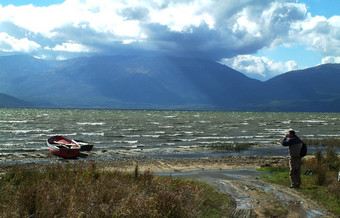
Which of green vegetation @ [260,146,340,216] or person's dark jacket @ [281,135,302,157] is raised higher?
person's dark jacket @ [281,135,302,157]

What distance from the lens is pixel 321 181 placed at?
14.2 meters

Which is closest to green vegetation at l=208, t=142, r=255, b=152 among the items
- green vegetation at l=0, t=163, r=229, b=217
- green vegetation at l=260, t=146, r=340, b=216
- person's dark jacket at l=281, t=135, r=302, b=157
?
green vegetation at l=260, t=146, r=340, b=216

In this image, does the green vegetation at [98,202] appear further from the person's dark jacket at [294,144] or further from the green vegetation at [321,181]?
the person's dark jacket at [294,144]

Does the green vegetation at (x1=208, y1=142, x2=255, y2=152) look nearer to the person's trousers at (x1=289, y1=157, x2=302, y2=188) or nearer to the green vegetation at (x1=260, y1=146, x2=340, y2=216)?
the green vegetation at (x1=260, y1=146, x2=340, y2=216)

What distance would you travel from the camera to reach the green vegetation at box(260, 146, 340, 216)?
1167 cm

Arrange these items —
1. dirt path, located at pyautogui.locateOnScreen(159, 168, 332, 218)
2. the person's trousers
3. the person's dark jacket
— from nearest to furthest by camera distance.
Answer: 1. dirt path, located at pyautogui.locateOnScreen(159, 168, 332, 218)
2. the person's dark jacket
3. the person's trousers

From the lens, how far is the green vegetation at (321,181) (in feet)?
38.3

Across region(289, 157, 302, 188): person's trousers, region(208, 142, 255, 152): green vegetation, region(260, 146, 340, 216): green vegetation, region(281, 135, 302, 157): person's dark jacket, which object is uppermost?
region(281, 135, 302, 157): person's dark jacket

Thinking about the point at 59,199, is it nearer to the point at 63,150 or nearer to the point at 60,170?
the point at 60,170

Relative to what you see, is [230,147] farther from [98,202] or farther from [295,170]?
[98,202]

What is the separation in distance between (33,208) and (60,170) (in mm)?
4499

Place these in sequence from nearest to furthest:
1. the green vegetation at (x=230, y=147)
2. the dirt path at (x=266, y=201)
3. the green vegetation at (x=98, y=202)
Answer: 1. the green vegetation at (x=98, y=202)
2. the dirt path at (x=266, y=201)
3. the green vegetation at (x=230, y=147)

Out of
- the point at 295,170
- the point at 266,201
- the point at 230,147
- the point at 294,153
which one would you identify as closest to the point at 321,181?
the point at 295,170

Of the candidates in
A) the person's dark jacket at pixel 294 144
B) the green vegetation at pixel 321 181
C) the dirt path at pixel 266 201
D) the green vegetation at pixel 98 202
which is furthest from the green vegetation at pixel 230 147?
the green vegetation at pixel 98 202
